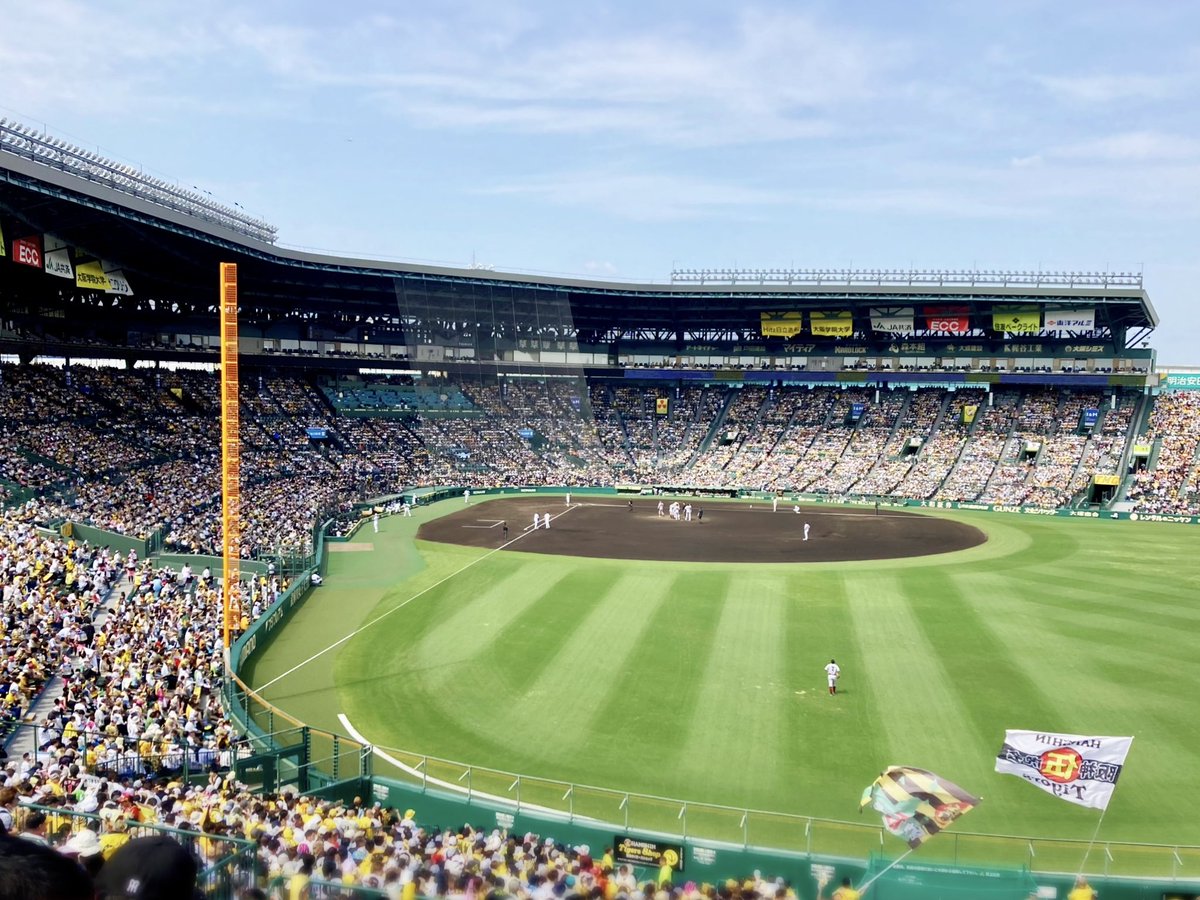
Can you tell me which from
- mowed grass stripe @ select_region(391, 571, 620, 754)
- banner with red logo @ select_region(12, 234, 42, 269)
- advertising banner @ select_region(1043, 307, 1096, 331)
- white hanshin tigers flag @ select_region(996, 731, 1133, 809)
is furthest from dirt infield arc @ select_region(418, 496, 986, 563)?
white hanshin tigers flag @ select_region(996, 731, 1133, 809)

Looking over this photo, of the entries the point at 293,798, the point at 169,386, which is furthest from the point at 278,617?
the point at 169,386

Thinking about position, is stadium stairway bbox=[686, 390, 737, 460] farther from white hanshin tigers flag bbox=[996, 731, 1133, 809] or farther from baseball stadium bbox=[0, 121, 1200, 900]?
white hanshin tigers flag bbox=[996, 731, 1133, 809]

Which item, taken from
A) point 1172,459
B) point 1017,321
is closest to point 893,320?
point 1017,321

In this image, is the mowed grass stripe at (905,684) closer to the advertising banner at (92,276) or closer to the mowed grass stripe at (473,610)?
the mowed grass stripe at (473,610)

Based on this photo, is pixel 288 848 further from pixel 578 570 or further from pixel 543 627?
pixel 578 570

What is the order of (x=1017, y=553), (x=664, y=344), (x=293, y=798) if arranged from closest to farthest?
(x=293, y=798) < (x=1017, y=553) < (x=664, y=344)

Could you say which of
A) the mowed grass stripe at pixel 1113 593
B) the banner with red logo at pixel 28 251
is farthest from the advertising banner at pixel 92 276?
the mowed grass stripe at pixel 1113 593

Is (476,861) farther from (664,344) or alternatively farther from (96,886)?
(664,344)

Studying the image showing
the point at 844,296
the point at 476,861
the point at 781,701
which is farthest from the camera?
the point at 844,296
